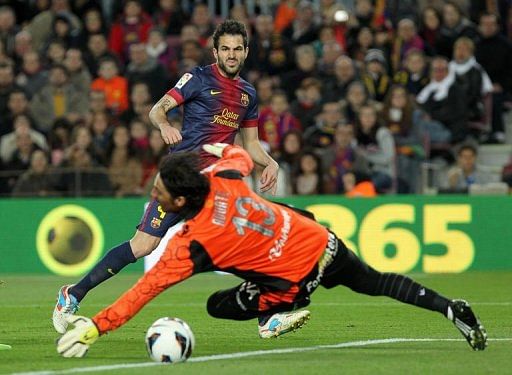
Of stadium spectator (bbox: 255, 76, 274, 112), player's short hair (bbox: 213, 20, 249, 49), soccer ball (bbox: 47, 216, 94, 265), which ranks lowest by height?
soccer ball (bbox: 47, 216, 94, 265)

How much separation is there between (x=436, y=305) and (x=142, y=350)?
6.36ft

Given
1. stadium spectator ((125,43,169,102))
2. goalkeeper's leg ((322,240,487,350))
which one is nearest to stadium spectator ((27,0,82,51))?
stadium spectator ((125,43,169,102))

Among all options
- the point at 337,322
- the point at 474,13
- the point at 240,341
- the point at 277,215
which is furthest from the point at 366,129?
the point at 277,215

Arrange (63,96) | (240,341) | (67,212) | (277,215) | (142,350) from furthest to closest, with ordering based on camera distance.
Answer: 1. (63,96)
2. (67,212)
3. (240,341)
4. (142,350)
5. (277,215)

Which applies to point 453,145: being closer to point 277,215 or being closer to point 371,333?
point 371,333

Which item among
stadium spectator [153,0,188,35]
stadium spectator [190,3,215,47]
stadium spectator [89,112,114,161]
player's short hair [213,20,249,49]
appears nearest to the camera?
player's short hair [213,20,249,49]

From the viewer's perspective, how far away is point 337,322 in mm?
10539

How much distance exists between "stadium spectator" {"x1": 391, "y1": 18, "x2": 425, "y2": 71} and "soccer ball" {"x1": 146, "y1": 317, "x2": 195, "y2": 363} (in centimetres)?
1296

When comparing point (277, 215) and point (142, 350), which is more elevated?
point (277, 215)

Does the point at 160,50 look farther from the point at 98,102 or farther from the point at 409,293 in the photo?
the point at 409,293

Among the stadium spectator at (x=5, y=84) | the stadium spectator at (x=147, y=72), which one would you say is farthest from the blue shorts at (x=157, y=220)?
the stadium spectator at (x=5, y=84)

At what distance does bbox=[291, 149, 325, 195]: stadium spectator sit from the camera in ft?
57.2

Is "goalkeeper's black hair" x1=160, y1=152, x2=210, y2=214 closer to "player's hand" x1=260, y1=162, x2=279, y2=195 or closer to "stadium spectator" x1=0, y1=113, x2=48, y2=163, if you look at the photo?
"player's hand" x1=260, y1=162, x2=279, y2=195

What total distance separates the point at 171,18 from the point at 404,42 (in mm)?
4227
